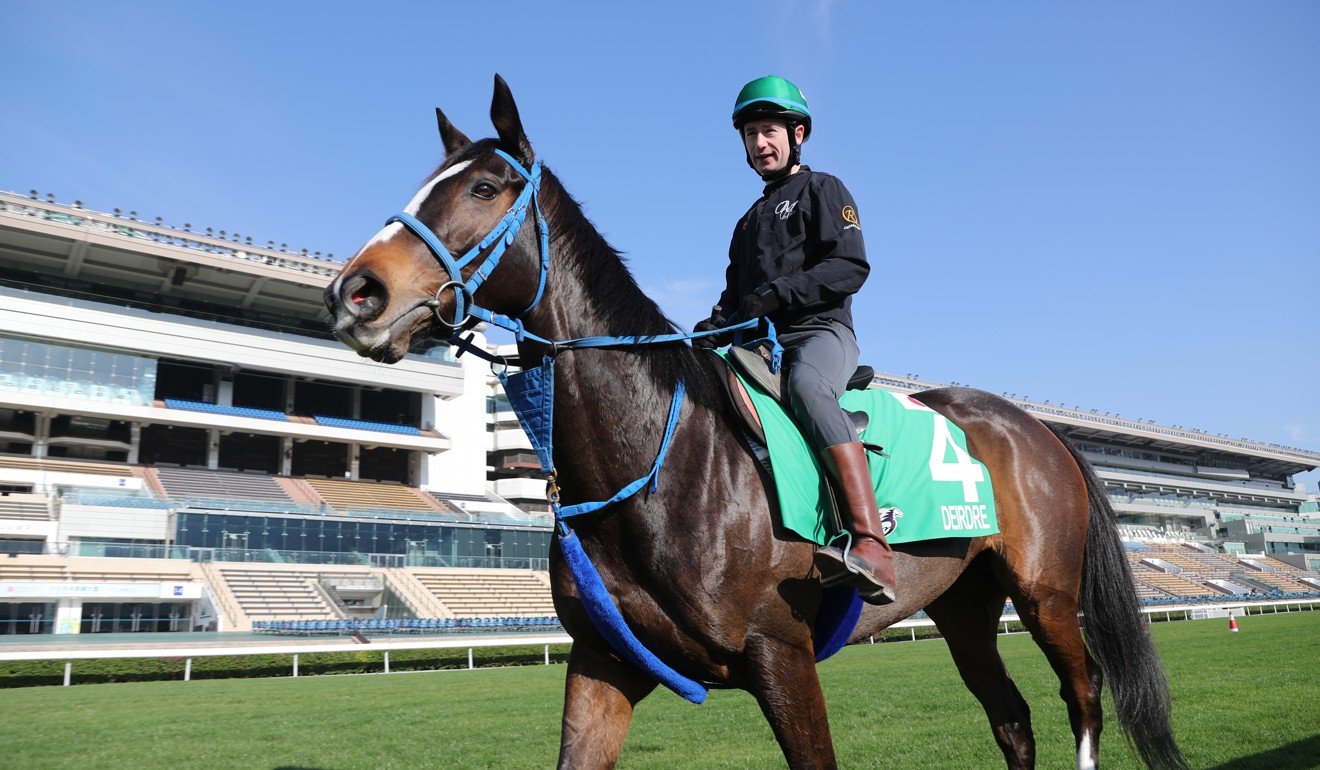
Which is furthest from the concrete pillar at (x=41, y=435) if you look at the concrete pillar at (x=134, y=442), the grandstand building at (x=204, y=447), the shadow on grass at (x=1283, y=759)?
the shadow on grass at (x=1283, y=759)

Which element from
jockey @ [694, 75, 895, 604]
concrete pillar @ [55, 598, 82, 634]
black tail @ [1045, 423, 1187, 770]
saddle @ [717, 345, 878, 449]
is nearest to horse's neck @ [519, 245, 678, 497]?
saddle @ [717, 345, 878, 449]

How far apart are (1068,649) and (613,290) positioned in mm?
2724

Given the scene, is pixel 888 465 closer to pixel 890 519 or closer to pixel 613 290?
pixel 890 519

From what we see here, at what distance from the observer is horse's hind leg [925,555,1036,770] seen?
4.24 meters

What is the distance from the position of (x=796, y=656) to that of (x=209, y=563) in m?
31.1

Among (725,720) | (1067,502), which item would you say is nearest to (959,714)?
(725,720)

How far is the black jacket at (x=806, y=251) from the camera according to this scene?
10.6ft

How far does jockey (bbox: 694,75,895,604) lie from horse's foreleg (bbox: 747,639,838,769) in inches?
12.0

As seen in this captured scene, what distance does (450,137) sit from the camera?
3.09 metres

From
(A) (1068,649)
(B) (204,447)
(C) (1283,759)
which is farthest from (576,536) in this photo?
(B) (204,447)

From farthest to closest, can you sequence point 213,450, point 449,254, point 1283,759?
point 213,450, point 1283,759, point 449,254

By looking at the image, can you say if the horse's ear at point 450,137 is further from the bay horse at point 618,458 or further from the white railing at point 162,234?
the white railing at point 162,234

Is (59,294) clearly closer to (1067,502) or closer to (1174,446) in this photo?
(1067,502)

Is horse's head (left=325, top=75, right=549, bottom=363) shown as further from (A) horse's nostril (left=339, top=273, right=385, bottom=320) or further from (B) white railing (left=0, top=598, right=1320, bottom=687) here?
(B) white railing (left=0, top=598, right=1320, bottom=687)
